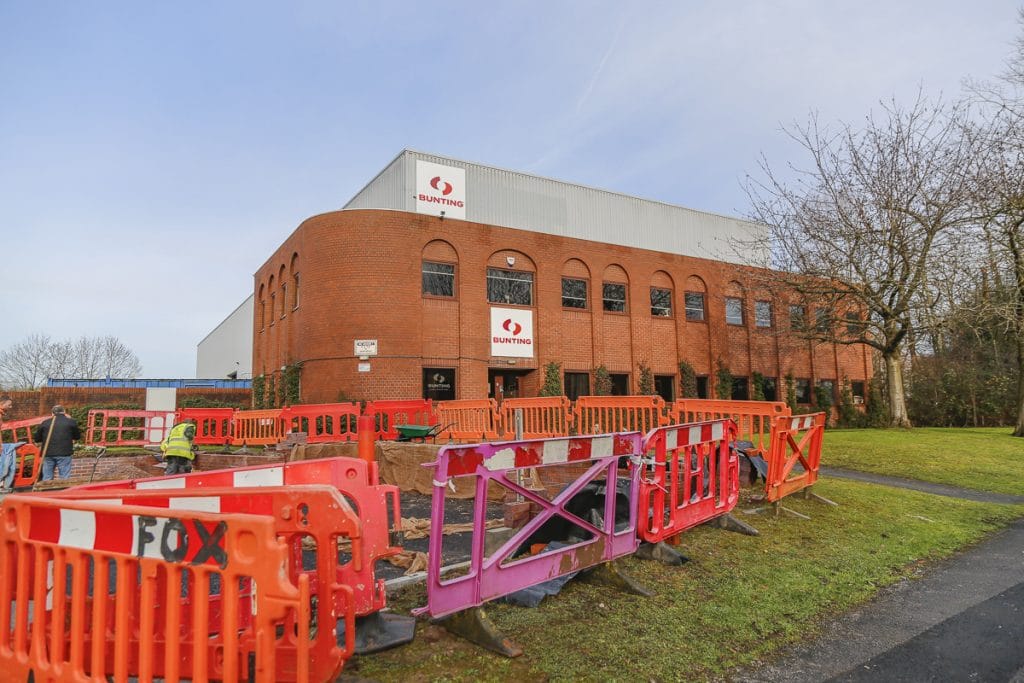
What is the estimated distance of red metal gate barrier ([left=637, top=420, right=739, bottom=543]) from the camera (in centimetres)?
527

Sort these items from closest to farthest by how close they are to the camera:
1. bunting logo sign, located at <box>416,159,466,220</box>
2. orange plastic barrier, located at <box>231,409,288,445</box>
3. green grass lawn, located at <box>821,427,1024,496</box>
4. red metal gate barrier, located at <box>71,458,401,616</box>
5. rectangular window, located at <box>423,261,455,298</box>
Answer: red metal gate barrier, located at <box>71,458,401,616</box> → green grass lawn, located at <box>821,427,1024,496</box> → orange plastic barrier, located at <box>231,409,288,445</box> → rectangular window, located at <box>423,261,455,298</box> → bunting logo sign, located at <box>416,159,466,220</box>

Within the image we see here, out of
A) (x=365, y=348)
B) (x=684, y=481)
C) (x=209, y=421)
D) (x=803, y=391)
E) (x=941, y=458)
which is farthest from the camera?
(x=803, y=391)

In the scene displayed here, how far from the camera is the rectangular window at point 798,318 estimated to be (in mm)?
28803

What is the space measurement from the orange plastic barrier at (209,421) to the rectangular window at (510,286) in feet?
38.2

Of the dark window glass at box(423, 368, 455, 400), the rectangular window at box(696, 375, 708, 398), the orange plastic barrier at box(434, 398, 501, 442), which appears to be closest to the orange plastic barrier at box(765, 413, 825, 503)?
the orange plastic barrier at box(434, 398, 501, 442)

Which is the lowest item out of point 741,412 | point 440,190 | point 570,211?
point 741,412

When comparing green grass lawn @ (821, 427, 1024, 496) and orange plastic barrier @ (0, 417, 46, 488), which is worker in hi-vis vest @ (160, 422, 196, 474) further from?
green grass lawn @ (821, 427, 1024, 496)

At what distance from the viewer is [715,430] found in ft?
21.0

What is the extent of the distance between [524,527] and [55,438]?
1167 centimetres

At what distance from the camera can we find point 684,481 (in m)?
6.01

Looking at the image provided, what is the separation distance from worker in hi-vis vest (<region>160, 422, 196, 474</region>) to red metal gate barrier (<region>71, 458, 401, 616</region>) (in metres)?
7.80

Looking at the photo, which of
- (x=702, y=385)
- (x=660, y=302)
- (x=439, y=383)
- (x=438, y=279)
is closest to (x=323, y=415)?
(x=439, y=383)

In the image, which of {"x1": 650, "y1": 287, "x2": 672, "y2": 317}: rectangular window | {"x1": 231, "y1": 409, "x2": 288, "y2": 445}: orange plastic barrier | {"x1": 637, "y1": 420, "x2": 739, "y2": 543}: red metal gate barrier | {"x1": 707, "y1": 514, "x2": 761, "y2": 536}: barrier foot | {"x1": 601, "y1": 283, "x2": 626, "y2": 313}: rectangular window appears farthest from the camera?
{"x1": 650, "y1": 287, "x2": 672, "y2": 317}: rectangular window

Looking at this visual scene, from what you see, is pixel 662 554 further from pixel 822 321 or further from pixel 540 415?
pixel 822 321
